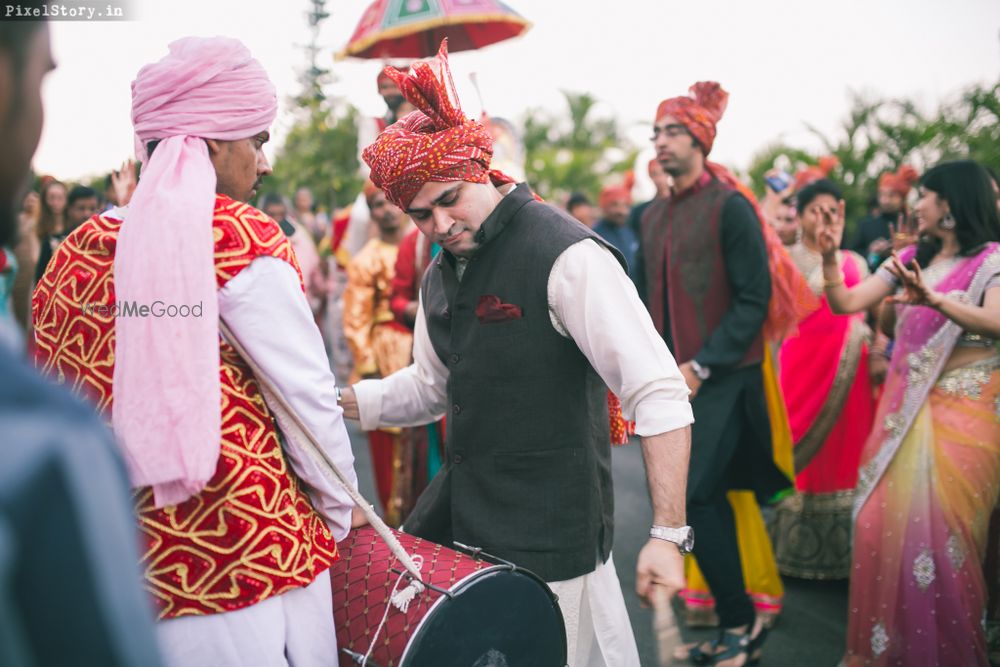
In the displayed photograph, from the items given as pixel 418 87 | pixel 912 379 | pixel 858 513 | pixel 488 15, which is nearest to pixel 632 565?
pixel 858 513

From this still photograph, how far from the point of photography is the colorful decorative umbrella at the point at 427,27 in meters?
4.20

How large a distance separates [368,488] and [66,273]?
16.2ft

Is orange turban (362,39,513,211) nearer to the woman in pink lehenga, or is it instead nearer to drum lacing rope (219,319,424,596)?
drum lacing rope (219,319,424,596)

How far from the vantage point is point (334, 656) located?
6.06 feet

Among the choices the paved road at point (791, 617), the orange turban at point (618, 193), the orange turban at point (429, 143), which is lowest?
the paved road at point (791, 617)

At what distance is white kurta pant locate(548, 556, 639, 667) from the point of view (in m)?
2.18

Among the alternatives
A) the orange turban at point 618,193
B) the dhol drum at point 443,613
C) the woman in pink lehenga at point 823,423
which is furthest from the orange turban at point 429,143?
the orange turban at point 618,193

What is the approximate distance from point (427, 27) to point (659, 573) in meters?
3.15

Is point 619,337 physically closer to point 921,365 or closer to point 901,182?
point 921,365

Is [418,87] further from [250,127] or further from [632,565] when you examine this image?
[632,565]

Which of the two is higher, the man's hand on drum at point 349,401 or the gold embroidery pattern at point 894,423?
the man's hand on drum at point 349,401

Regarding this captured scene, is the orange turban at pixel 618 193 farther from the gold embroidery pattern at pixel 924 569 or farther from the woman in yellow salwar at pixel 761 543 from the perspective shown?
the gold embroidery pattern at pixel 924 569

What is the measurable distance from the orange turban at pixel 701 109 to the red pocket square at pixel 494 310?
2257 mm

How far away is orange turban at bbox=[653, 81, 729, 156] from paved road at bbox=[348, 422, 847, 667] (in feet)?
7.77
